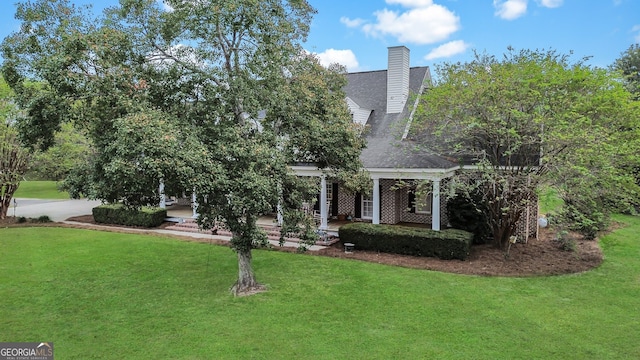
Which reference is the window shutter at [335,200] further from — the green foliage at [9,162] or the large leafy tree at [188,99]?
the green foliage at [9,162]

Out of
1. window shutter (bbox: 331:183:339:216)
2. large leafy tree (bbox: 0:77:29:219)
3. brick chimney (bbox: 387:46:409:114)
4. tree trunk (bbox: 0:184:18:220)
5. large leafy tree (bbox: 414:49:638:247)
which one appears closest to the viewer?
large leafy tree (bbox: 414:49:638:247)

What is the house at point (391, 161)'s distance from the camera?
16.2 meters

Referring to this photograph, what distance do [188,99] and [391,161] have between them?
367 inches

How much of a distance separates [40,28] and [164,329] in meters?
6.88

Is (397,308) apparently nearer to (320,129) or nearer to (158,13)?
(320,129)

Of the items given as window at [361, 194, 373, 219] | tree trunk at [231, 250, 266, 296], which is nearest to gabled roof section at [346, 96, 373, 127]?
window at [361, 194, 373, 219]

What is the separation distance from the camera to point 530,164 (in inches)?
536

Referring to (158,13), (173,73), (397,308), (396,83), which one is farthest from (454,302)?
(396,83)

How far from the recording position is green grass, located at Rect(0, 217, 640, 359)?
7.62 m

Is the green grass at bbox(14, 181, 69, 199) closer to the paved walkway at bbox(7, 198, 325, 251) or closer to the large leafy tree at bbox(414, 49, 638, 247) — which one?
the paved walkway at bbox(7, 198, 325, 251)
